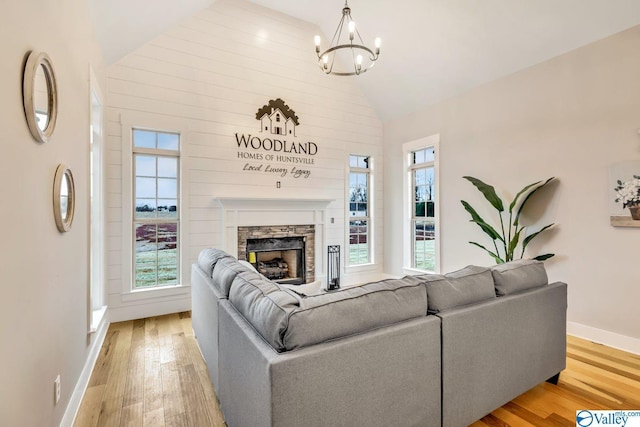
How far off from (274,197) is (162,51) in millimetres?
2484

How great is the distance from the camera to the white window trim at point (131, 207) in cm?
401

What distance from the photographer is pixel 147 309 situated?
4141 millimetres

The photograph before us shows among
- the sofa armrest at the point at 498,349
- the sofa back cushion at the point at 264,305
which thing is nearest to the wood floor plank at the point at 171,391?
the sofa back cushion at the point at 264,305

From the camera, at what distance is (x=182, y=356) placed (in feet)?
9.99

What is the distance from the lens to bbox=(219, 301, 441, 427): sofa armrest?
130 centimetres

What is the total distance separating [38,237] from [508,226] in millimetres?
4738

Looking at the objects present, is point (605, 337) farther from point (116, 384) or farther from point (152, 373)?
point (116, 384)

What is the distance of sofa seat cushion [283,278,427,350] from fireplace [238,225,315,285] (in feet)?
11.2

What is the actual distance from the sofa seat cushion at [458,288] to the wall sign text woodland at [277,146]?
11.7ft

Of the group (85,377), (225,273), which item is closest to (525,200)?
(225,273)

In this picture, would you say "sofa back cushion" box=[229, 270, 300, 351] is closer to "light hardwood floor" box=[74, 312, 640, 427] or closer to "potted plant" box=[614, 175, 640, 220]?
"light hardwood floor" box=[74, 312, 640, 427]

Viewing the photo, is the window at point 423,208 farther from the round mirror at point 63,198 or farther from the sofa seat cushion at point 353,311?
the round mirror at point 63,198

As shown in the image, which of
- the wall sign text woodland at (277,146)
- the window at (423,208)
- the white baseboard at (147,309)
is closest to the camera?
the white baseboard at (147,309)

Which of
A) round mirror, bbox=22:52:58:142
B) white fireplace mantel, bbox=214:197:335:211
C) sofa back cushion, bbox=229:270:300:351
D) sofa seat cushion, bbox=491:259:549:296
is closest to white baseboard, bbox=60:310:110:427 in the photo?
sofa back cushion, bbox=229:270:300:351
